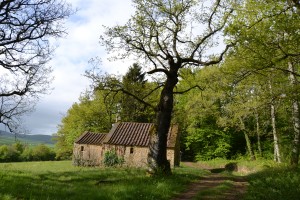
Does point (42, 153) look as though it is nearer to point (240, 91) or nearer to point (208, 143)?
point (208, 143)

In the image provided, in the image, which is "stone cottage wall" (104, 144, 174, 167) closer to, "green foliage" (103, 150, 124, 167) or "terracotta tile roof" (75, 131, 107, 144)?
"green foliage" (103, 150, 124, 167)

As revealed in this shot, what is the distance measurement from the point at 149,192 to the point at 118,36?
35.6ft

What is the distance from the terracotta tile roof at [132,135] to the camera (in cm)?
3897

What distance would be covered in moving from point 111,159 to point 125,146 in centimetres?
228

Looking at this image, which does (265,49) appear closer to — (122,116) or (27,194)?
(27,194)

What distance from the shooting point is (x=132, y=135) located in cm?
4025

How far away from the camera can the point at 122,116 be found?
178 feet

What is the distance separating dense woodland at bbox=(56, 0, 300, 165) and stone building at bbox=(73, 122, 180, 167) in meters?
6.12

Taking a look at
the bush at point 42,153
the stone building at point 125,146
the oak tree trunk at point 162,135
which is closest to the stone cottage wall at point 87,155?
the stone building at point 125,146

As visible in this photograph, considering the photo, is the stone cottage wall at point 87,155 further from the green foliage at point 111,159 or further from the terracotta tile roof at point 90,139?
the green foliage at point 111,159

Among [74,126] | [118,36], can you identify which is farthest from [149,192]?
[74,126]

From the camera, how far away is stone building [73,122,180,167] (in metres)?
38.4

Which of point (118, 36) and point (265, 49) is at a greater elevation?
point (118, 36)

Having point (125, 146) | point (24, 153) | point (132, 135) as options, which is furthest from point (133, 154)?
point (24, 153)
